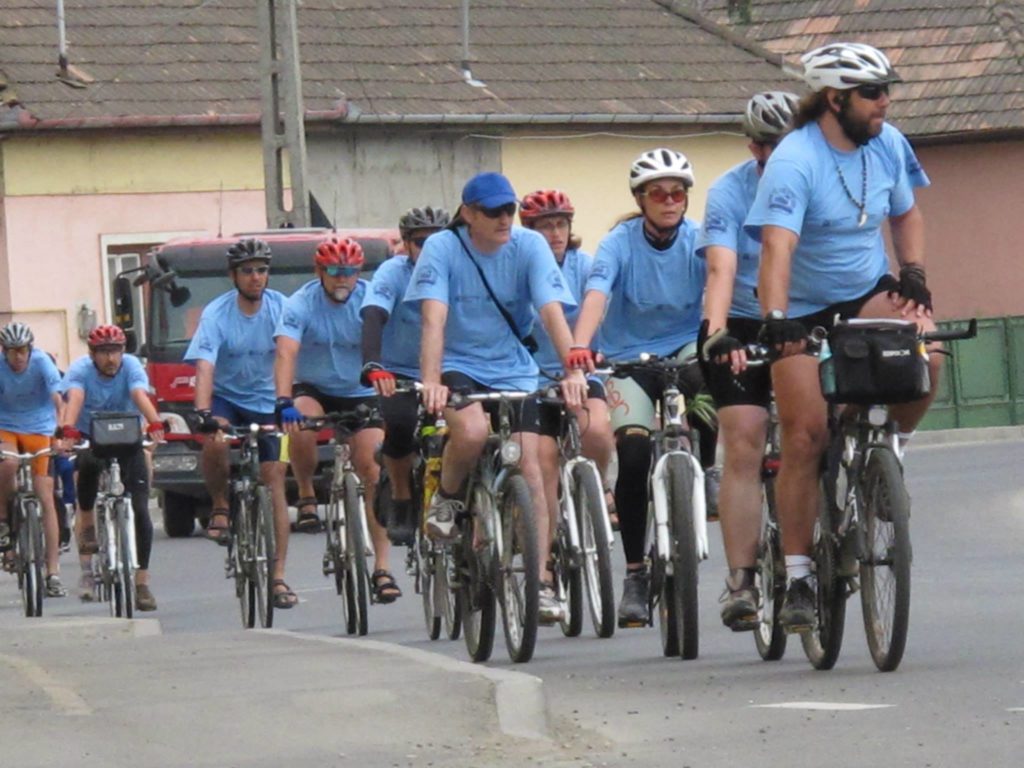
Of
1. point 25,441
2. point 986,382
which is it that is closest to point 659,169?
point 25,441

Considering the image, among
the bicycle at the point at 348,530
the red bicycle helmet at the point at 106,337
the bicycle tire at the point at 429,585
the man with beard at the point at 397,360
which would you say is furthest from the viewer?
the red bicycle helmet at the point at 106,337

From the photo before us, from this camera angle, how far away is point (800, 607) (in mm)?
9703

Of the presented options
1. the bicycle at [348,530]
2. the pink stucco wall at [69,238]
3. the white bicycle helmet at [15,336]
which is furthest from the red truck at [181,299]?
the bicycle at [348,530]

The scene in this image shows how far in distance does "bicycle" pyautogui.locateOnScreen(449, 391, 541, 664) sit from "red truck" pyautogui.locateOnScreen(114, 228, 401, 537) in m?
13.6

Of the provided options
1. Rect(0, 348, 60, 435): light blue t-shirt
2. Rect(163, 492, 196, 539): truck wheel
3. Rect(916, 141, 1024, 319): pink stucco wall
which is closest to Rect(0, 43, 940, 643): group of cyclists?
Rect(0, 348, 60, 435): light blue t-shirt

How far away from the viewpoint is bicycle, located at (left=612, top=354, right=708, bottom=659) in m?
10.5

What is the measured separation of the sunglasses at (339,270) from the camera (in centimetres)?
1466

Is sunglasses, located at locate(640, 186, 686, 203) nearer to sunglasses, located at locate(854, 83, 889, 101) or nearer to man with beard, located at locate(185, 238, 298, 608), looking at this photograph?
sunglasses, located at locate(854, 83, 889, 101)

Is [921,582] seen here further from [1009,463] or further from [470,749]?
[1009,463]

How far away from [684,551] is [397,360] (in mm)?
3109

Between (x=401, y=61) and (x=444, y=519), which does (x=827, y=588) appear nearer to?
(x=444, y=519)

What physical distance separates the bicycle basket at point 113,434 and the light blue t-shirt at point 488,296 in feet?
16.4

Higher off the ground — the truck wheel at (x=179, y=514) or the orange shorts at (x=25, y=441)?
the orange shorts at (x=25, y=441)

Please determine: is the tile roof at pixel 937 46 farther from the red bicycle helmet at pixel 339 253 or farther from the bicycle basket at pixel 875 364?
the bicycle basket at pixel 875 364
